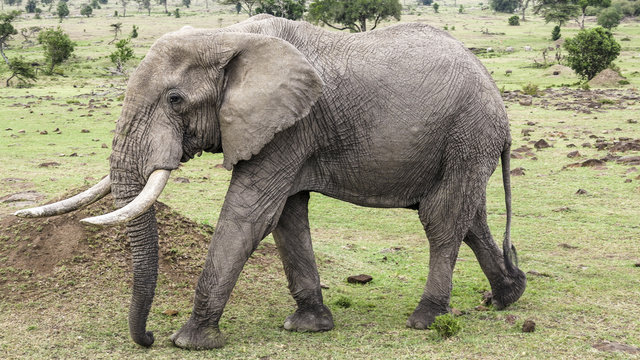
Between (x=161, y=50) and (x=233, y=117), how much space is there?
74 cm

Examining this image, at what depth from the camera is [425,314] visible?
6.31 m

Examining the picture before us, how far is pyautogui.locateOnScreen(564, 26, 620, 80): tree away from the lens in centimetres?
3067

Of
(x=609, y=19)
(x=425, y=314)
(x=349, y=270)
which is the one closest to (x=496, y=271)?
(x=425, y=314)

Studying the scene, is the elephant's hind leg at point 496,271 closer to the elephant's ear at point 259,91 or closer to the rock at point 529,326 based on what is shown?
the rock at point 529,326

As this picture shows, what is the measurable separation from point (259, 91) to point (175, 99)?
0.64 meters

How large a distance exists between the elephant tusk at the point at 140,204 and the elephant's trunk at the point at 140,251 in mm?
282

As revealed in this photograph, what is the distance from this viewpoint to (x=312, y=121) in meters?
5.76

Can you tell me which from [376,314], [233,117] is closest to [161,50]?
[233,117]

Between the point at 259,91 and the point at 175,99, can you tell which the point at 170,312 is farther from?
the point at 259,91

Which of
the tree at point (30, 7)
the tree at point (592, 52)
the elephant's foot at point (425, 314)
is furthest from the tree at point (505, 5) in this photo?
the elephant's foot at point (425, 314)

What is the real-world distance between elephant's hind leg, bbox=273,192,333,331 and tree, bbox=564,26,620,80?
90.9ft

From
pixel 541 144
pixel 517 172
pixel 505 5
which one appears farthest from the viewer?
pixel 505 5

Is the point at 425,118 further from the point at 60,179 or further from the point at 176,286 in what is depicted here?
the point at 60,179

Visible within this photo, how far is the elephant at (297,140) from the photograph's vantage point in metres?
5.27
